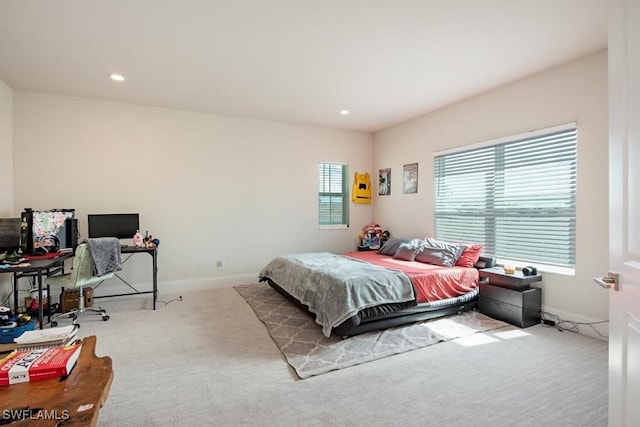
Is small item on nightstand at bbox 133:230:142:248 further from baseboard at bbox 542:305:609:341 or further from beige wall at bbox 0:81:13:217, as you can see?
baseboard at bbox 542:305:609:341

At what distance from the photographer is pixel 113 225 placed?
13.2ft

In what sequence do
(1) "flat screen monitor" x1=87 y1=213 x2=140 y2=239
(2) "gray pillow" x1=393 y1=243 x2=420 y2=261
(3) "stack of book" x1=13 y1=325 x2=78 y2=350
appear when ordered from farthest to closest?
(2) "gray pillow" x1=393 y1=243 x2=420 y2=261 < (1) "flat screen monitor" x1=87 y1=213 x2=140 y2=239 < (3) "stack of book" x1=13 y1=325 x2=78 y2=350

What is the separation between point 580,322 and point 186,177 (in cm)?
516

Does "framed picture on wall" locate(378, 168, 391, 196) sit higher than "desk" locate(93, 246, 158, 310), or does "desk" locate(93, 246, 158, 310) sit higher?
"framed picture on wall" locate(378, 168, 391, 196)

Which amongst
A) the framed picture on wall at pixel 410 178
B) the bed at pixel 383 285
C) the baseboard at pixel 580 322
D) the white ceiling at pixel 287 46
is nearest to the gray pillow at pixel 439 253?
the bed at pixel 383 285

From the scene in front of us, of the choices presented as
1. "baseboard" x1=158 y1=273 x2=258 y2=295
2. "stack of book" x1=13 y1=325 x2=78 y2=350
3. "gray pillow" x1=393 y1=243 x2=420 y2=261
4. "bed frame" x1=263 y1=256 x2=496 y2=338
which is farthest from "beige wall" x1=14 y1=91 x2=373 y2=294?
"stack of book" x1=13 y1=325 x2=78 y2=350

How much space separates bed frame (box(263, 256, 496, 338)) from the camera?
9.45 feet

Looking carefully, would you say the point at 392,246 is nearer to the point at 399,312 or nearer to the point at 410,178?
the point at 410,178

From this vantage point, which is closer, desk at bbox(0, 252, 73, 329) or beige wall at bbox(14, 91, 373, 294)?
desk at bbox(0, 252, 73, 329)

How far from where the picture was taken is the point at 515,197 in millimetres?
3703

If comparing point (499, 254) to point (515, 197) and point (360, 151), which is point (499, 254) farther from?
point (360, 151)

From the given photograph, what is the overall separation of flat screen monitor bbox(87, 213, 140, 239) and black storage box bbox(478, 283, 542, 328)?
4525 millimetres

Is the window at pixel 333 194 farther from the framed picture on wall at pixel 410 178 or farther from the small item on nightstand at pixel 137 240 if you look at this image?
the small item on nightstand at pixel 137 240

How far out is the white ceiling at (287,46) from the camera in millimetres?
2314
